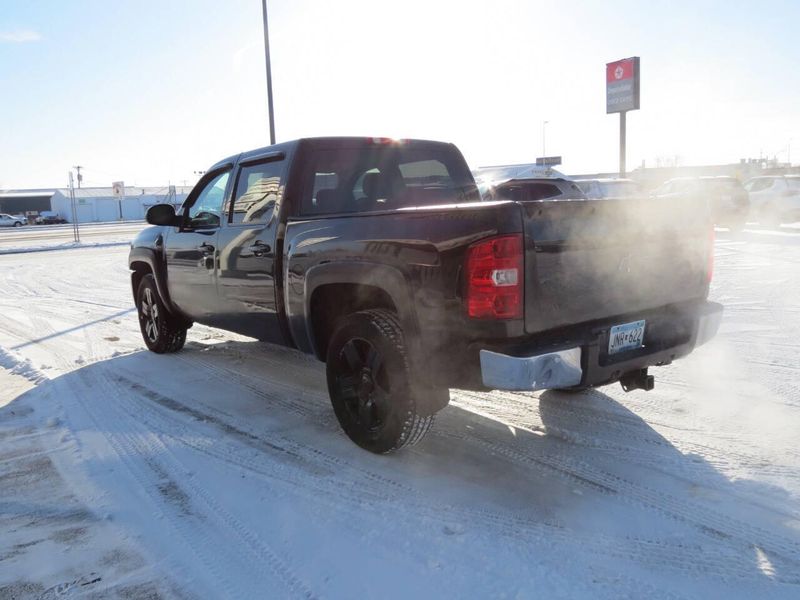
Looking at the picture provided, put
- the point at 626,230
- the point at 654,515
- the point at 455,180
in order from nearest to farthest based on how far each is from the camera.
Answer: the point at 654,515
the point at 626,230
the point at 455,180

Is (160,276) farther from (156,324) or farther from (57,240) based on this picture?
(57,240)

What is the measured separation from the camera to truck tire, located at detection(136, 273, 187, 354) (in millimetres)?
6086

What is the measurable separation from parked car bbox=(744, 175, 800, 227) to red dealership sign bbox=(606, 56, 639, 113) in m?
12.5

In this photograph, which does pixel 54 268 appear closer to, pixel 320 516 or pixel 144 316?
pixel 144 316

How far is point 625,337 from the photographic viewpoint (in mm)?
3164

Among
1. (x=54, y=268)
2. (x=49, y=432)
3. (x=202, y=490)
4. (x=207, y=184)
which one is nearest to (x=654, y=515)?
(x=202, y=490)

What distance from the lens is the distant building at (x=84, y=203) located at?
69938 millimetres

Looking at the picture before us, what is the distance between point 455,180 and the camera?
5035 millimetres

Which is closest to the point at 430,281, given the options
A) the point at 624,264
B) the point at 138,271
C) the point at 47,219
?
the point at 624,264

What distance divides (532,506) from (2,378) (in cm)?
499

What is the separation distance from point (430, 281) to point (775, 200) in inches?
746

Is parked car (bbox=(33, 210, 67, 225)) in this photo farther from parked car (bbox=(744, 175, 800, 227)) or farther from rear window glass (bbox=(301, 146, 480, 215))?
rear window glass (bbox=(301, 146, 480, 215))

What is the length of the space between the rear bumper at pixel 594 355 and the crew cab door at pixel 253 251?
1.95 m

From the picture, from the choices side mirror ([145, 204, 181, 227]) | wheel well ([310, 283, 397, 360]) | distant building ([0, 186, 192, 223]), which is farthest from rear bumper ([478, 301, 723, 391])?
distant building ([0, 186, 192, 223])
